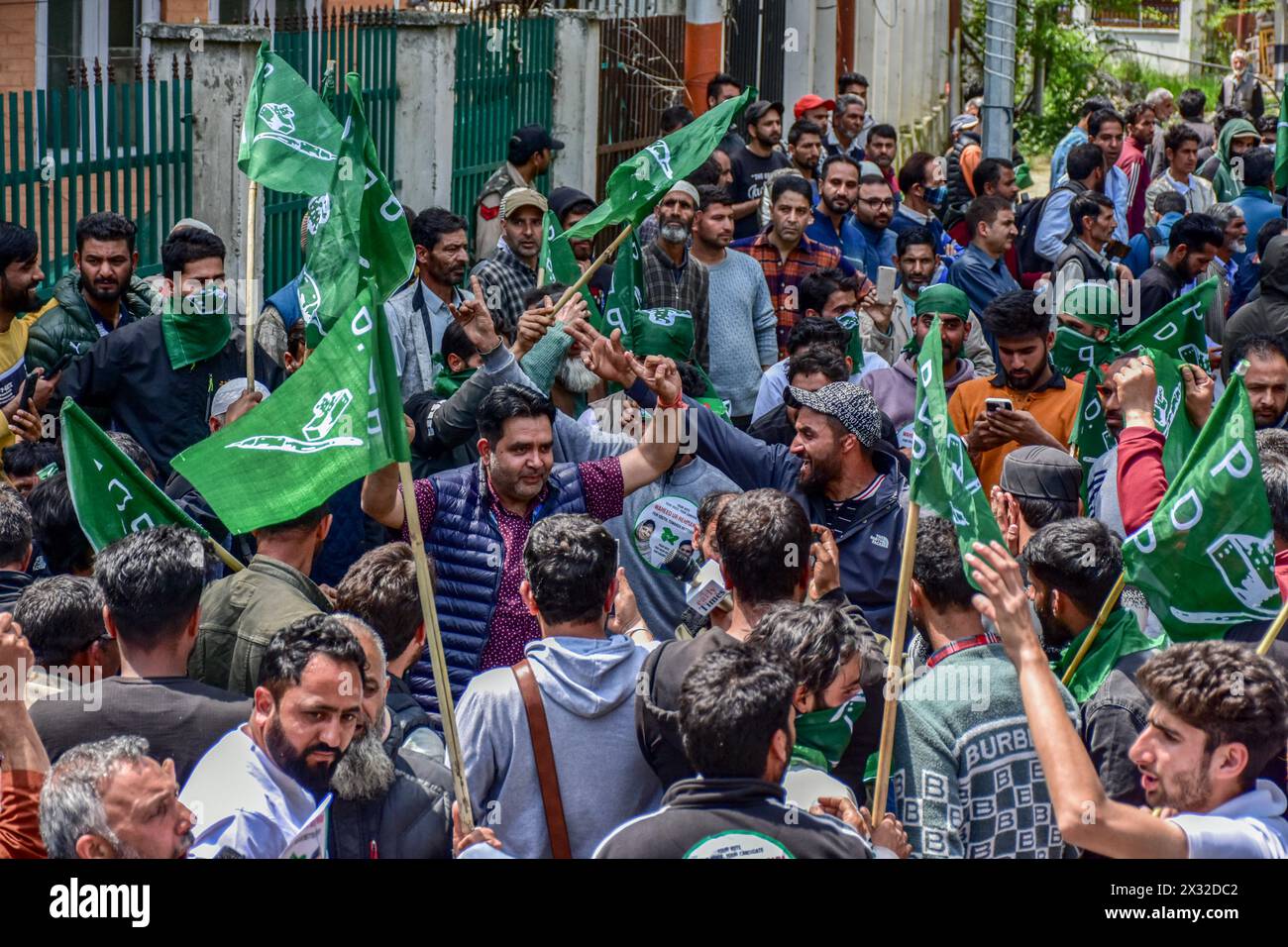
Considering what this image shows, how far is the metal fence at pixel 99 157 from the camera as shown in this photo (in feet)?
26.2

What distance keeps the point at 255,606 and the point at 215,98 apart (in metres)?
5.26

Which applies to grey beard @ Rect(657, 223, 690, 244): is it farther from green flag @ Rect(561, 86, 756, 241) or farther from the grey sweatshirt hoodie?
the grey sweatshirt hoodie

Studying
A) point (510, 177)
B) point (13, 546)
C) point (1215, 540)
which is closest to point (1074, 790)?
point (1215, 540)

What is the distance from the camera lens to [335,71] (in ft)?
33.8

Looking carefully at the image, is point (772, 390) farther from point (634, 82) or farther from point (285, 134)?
point (634, 82)

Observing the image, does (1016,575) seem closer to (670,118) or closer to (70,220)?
(70,220)

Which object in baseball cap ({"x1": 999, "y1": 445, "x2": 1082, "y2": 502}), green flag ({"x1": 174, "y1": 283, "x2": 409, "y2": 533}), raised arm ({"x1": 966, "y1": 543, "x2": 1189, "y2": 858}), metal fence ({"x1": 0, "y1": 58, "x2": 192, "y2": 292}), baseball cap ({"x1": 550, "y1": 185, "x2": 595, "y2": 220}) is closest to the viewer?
raised arm ({"x1": 966, "y1": 543, "x2": 1189, "y2": 858})

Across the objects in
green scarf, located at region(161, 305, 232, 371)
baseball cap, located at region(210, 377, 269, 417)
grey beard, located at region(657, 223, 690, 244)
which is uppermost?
grey beard, located at region(657, 223, 690, 244)

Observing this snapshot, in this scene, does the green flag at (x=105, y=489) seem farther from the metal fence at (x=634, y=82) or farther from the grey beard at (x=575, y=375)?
the metal fence at (x=634, y=82)

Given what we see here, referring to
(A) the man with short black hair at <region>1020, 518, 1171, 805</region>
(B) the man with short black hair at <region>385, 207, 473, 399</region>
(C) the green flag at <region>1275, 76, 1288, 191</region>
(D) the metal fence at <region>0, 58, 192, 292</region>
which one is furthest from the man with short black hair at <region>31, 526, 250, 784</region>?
(C) the green flag at <region>1275, 76, 1288, 191</region>

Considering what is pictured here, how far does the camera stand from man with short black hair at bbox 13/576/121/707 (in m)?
4.25

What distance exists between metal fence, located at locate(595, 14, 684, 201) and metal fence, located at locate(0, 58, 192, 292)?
5365mm
